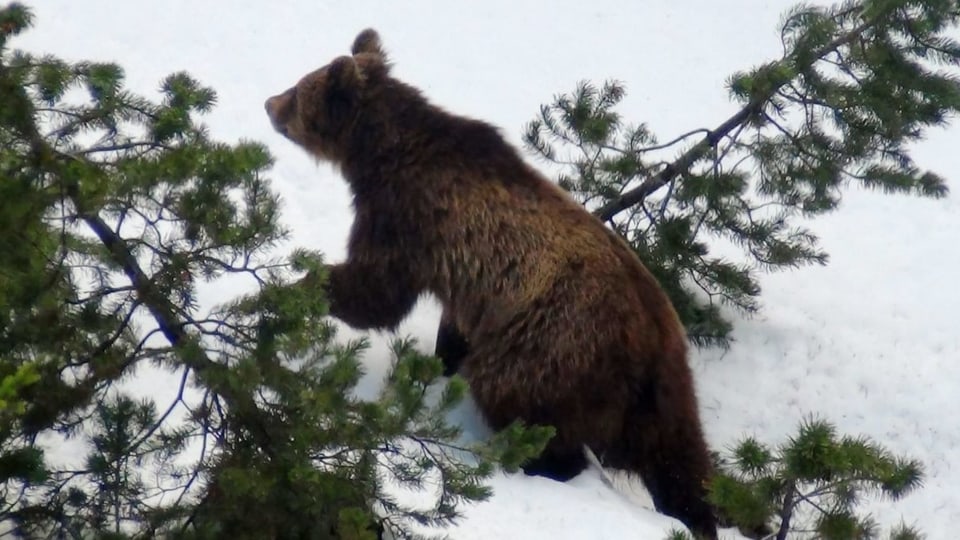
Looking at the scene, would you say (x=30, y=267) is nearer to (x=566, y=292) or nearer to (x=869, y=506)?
(x=566, y=292)

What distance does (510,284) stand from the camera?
7719 mm

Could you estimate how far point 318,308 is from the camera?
16.1ft

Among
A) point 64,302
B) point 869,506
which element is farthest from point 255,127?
point 64,302

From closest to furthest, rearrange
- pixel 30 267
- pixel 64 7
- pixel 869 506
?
pixel 30 267 < pixel 869 506 < pixel 64 7

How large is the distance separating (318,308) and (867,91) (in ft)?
17.4

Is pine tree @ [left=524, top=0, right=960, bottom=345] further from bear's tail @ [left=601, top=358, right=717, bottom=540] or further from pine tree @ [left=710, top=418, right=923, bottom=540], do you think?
pine tree @ [left=710, top=418, right=923, bottom=540]

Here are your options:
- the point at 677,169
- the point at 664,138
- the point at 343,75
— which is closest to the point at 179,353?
the point at 343,75

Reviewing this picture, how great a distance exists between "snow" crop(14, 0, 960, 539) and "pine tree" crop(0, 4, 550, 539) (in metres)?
1.55

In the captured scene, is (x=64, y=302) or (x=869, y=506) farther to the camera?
(x=869, y=506)

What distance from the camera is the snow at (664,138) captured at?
28.7 feet

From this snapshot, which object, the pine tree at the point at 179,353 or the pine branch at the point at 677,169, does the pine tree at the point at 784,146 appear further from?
the pine tree at the point at 179,353

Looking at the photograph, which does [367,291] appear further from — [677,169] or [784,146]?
[784,146]

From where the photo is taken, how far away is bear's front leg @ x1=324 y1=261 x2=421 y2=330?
26.2 feet

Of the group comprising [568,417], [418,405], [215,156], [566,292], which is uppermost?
[566,292]
